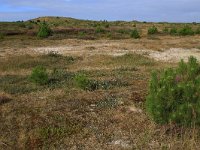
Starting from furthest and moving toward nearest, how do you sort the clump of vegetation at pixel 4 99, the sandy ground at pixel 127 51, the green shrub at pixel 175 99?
the sandy ground at pixel 127 51 → the clump of vegetation at pixel 4 99 → the green shrub at pixel 175 99

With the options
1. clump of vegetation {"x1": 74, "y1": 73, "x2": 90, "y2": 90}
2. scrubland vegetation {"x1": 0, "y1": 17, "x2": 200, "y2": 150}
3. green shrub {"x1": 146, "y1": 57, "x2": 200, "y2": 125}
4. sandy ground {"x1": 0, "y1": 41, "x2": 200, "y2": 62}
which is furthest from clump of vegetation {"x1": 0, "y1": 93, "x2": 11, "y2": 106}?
sandy ground {"x1": 0, "y1": 41, "x2": 200, "y2": 62}

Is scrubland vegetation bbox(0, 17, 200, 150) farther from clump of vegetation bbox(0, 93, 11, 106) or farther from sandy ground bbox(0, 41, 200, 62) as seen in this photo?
sandy ground bbox(0, 41, 200, 62)

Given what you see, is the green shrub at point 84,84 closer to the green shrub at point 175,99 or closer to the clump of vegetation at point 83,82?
the clump of vegetation at point 83,82

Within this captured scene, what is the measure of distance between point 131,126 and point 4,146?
352 cm

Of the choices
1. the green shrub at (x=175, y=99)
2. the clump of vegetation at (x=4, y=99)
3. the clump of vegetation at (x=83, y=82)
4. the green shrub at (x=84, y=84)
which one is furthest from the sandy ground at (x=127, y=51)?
the green shrub at (x=175, y=99)

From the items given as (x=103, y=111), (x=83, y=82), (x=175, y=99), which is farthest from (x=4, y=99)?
(x=175, y=99)

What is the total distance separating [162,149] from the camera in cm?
877

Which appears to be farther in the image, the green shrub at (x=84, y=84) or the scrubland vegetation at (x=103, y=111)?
the green shrub at (x=84, y=84)

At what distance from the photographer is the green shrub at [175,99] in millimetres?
9805

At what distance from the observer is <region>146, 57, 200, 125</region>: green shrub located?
980 cm

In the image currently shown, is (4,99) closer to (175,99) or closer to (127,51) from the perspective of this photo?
(175,99)

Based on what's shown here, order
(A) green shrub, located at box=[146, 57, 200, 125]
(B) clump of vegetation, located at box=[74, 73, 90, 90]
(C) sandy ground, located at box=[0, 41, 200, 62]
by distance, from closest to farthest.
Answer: (A) green shrub, located at box=[146, 57, 200, 125] < (B) clump of vegetation, located at box=[74, 73, 90, 90] < (C) sandy ground, located at box=[0, 41, 200, 62]

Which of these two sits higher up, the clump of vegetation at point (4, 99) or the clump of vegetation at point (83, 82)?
the clump of vegetation at point (83, 82)

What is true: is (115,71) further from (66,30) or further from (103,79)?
(66,30)
